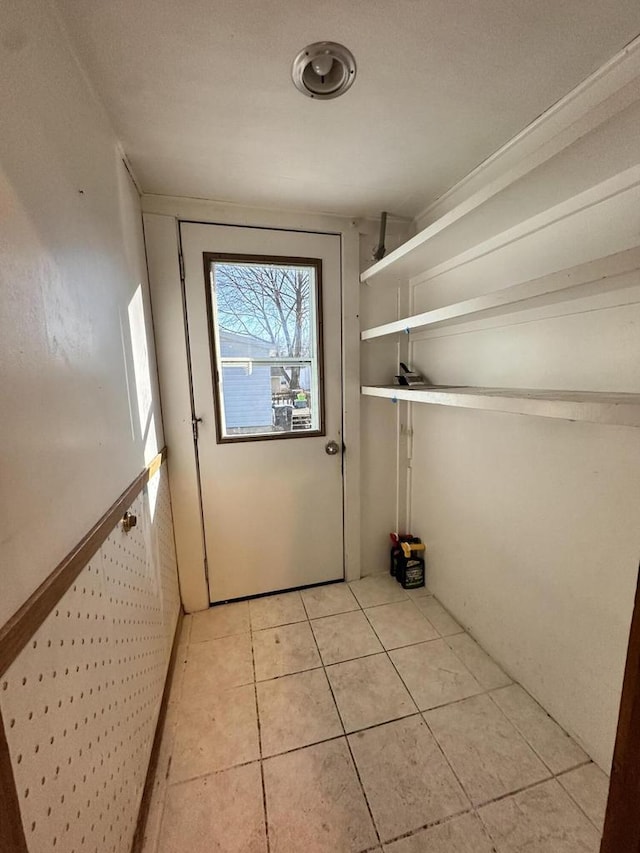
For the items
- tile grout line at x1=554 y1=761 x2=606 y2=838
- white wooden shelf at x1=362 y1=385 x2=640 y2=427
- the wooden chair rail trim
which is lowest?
tile grout line at x1=554 y1=761 x2=606 y2=838

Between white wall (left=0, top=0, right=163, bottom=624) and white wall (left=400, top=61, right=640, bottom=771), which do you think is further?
white wall (left=400, top=61, right=640, bottom=771)

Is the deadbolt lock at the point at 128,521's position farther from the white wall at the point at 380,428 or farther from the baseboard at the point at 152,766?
the white wall at the point at 380,428

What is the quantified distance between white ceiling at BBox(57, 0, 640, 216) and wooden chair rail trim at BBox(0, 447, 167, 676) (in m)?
1.29

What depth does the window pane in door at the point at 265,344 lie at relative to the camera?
1.84 meters

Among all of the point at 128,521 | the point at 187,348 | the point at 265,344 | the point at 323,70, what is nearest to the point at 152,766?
the point at 128,521

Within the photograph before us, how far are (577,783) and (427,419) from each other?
5.07ft

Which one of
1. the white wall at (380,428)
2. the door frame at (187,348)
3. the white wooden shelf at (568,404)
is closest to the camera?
the white wooden shelf at (568,404)

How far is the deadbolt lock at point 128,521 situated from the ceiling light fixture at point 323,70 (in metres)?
1.46

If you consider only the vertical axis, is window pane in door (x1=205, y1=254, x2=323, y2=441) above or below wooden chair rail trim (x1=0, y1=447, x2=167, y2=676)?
above

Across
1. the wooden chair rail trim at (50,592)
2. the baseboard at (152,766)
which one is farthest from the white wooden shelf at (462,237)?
the baseboard at (152,766)

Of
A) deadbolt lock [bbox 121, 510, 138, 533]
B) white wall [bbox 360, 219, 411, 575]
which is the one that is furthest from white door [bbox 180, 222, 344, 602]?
deadbolt lock [bbox 121, 510, 138, 533]

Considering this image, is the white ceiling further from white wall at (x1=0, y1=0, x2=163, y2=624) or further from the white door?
the white door

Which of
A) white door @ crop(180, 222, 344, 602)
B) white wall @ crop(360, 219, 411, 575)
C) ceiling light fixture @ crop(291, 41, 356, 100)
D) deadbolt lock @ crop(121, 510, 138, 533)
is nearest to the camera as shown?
ceiling light fixture @ crop(291, 41, 356, 100)

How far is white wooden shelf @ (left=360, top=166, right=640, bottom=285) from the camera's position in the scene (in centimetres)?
94
